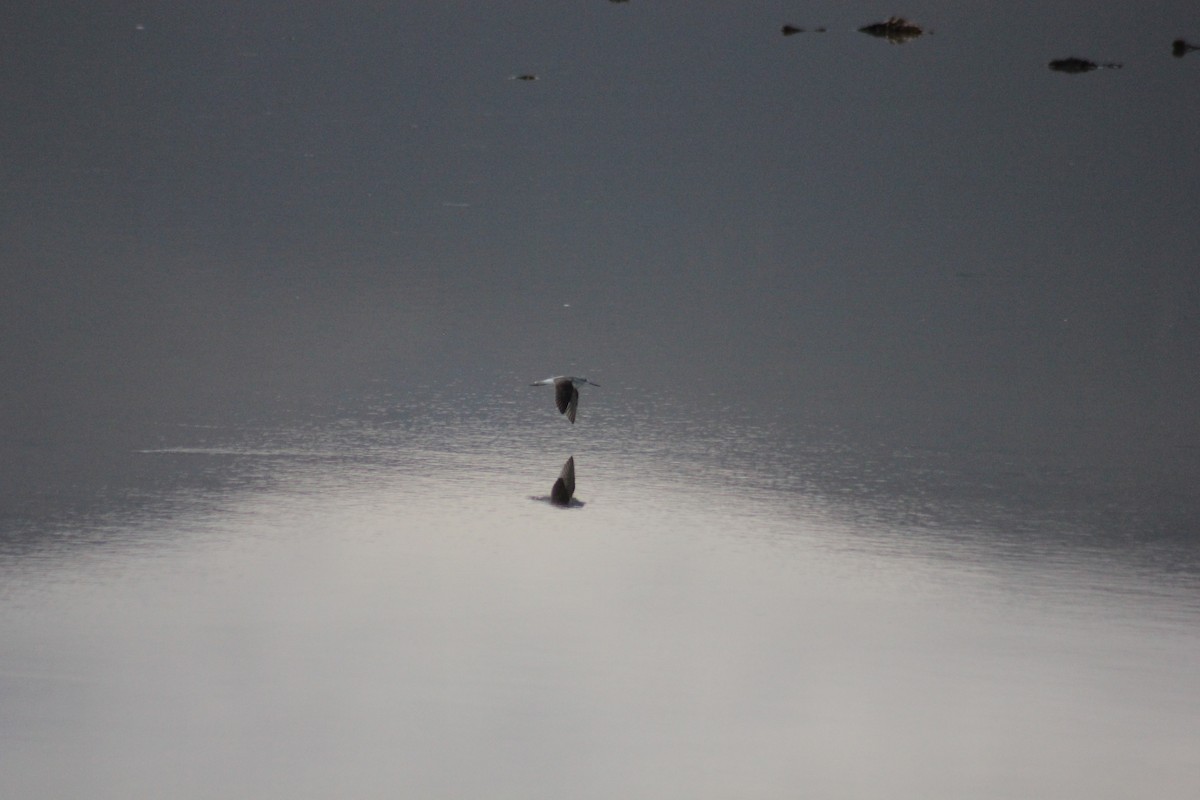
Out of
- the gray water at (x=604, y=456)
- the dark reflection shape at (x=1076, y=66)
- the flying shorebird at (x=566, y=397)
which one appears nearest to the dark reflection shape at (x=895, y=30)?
the dark reflection shape at (x=1076, y=66)

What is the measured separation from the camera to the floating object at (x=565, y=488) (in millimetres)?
1691

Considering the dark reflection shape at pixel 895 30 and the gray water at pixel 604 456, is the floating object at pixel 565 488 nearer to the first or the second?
the gray water at pixel 604 456

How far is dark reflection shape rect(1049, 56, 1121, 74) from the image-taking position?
4.80 metres

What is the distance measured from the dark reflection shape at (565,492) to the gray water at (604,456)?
0.03 m

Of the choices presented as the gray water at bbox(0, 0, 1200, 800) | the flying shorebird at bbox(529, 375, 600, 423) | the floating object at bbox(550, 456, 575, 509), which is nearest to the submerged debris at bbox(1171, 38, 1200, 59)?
the gray water at bbox(0, 0, 1200, 800)

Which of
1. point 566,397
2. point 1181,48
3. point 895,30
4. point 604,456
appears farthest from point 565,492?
point 895,30

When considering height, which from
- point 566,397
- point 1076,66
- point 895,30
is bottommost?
point 566,397

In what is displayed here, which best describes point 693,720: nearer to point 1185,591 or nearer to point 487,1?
point 1185,591

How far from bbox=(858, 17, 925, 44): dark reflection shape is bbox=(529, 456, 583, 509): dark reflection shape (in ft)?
13.8

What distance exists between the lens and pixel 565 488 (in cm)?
170

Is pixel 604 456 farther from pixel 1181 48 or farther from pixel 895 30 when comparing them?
pixel 895 30

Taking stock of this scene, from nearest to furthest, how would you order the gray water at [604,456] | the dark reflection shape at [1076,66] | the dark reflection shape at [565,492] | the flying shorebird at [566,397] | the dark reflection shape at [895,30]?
the gray water at [604,456], the dark reflection shape at [565,492], the flying shorebird at [566,397], the dark reflection shape at [1076,66], the dark reflection shape at [895,30]

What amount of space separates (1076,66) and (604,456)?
375 centimetres

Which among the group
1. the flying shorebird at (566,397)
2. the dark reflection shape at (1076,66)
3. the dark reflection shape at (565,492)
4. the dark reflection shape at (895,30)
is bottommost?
the dark reflection shape at (565,492)
